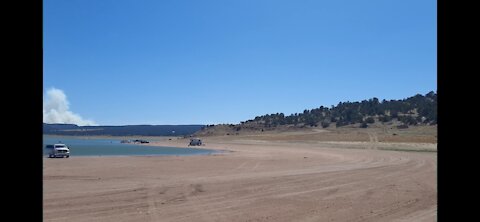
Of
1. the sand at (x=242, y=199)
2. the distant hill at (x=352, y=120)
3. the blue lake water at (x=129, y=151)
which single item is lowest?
the blue lake water at (x=129, y=151)

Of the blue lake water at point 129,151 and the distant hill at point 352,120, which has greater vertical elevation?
the distant hill at point 352,120

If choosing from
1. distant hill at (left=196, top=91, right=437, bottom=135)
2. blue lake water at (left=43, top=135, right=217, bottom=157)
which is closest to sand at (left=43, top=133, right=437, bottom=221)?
blue lake water at (left=43, top=135, right=217, bottom=157)

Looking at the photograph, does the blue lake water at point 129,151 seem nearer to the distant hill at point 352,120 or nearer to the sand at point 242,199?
the sand at point 242,199

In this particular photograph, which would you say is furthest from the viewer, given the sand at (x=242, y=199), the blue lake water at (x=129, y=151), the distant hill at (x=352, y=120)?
the distant hill at (x=352, y=120)

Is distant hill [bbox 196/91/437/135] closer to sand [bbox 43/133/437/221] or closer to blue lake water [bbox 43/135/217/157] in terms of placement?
blue lake water [bbox 43/135/217/157]

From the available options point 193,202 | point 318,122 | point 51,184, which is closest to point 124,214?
point 193,202

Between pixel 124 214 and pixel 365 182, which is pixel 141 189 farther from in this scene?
pixel 365 182

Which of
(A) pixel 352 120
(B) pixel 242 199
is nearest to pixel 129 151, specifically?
(B) pixel 242 199

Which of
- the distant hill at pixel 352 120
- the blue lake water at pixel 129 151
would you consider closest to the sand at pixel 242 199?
the blue lake water at pixel 129 151

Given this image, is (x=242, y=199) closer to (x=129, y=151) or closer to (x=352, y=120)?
(x=129, y=151)

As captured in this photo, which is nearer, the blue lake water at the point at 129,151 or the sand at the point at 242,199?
the sand at the point at 242,199

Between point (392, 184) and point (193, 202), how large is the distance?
9.99 m

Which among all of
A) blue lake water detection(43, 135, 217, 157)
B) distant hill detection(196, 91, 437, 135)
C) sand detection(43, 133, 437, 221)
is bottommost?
blue lake water detection(43, 135, 217, 157)
